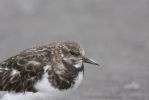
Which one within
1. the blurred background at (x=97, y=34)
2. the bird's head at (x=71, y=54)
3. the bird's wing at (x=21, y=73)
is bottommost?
the bird's wing at (x=21, y=73)

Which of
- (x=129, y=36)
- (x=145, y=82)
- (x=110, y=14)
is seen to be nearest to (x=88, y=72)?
(x=145, y=82)

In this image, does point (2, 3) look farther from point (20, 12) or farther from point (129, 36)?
point (129, 36)

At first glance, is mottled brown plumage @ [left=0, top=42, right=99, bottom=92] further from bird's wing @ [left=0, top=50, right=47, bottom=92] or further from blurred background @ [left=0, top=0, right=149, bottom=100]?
blurred background @ [left=0, top=0, right=149, bottom=100]

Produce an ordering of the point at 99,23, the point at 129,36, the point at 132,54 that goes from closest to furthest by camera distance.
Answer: the point at 132,54 < the point at 129,36 < the point at 99,23

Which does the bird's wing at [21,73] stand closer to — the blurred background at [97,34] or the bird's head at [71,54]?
the bird's head at [71,54]

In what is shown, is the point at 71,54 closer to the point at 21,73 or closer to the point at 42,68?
the point at 42,68

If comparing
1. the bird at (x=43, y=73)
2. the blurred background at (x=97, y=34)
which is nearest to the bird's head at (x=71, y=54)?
the bird at (x=43, y=73)

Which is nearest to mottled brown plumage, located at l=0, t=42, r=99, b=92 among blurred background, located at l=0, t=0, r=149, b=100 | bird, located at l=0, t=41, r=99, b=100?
bird, located at l=0, t=41, r=99, b=100
